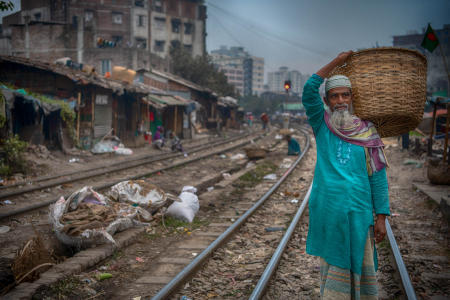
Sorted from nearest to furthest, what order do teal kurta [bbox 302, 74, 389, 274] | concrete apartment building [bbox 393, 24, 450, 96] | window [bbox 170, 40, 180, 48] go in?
teal kurta [bbox 302, 74, 389, 274]
window [bbox 170, 40, 180, 48]
concrete apartment building [bbox 393, 24, 450, 96]

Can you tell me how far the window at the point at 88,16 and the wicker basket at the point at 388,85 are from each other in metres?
45.4

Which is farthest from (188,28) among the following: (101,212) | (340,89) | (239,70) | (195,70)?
(239,70)

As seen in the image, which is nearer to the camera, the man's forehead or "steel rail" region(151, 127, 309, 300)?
the man's forehead

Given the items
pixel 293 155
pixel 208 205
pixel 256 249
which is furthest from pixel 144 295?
pixel 293 155

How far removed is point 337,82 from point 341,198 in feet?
2.59

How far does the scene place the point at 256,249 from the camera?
525 cm

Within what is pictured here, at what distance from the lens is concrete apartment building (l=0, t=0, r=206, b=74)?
34.4 m

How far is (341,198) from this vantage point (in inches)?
90.9

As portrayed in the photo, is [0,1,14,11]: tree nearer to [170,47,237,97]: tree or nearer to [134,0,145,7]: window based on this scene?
[170,47,237,97]: tree

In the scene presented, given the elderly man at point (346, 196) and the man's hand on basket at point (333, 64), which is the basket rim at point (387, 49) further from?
the elderly man at point (346, 196)

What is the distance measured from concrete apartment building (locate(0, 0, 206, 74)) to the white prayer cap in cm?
2493

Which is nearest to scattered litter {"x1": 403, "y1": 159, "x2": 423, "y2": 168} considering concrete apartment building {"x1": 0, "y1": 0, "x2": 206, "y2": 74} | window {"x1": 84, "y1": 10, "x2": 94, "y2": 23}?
concrete apartment building {"x1": 0, "y1": 0, "x2": 206, "y2": 74}

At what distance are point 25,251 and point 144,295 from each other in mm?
1497

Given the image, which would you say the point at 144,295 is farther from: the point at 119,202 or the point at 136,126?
the point at 136,126
